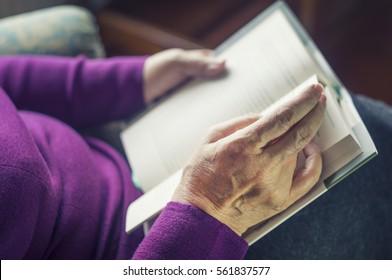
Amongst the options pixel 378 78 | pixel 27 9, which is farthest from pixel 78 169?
pixel 378 78

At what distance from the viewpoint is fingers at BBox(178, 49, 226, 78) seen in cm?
79

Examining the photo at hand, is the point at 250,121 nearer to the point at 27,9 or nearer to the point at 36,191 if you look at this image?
the point at 36,191

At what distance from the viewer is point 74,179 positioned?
69cm

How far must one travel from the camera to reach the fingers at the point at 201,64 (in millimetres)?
788

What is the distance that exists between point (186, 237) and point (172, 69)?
0.35m

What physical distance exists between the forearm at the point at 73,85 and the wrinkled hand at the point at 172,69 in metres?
0.02

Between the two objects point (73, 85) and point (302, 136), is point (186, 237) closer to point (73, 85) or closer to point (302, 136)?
point (302, 136)

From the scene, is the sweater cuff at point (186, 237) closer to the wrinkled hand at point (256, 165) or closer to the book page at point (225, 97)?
the wrinkled hand at point (256, 165)

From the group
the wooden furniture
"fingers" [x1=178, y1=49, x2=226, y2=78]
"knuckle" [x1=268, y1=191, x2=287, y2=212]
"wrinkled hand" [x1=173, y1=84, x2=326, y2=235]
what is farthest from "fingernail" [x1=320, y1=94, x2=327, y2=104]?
the wooden furniture

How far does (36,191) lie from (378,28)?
1.29 metres

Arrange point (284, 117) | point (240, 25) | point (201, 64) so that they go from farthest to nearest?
1. point (240, 25)
2. point (201, 64)
3. point (284, 117)

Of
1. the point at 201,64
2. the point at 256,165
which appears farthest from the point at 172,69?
the point at 256,165

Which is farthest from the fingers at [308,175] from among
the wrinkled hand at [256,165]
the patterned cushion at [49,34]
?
the patterned cushion at [49,34]

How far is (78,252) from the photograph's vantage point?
67 cm
